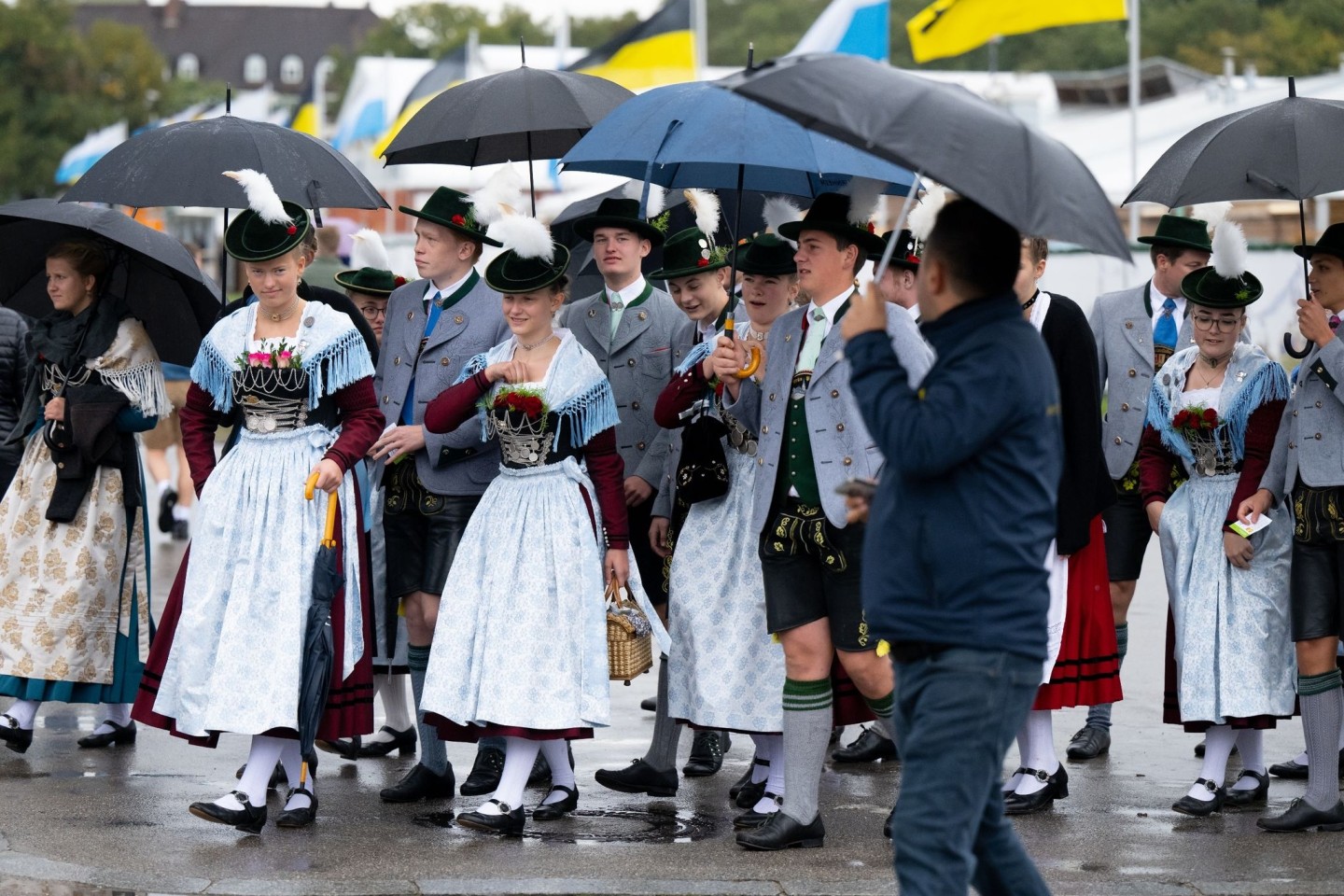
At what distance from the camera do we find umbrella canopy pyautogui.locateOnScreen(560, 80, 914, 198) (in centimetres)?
595

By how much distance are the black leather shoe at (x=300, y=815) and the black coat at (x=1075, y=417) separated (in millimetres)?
2608

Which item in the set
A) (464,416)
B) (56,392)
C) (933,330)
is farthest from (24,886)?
(933,330)

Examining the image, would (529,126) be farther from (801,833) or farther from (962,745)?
(962,745)

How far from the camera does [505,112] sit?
6988 millimetres

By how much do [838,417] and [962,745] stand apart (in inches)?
76.7

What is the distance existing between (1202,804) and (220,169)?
4060mm

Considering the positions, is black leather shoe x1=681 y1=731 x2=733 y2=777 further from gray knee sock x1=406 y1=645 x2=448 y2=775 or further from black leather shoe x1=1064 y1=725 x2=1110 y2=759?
black leather shoe x1=1064 y1=725 x2=1110 y2=759

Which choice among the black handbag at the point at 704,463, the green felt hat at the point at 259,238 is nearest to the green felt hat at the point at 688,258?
the black handbag at the point at 704,463

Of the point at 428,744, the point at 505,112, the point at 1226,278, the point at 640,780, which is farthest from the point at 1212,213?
the point at 428,744

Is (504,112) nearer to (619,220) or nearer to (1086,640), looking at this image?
(619,220)

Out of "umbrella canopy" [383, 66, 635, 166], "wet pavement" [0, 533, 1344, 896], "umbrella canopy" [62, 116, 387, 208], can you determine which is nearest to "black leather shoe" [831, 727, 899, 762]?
"wet pavement" [0, 533, 1344, 896]

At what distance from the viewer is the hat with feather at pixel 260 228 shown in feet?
20.0

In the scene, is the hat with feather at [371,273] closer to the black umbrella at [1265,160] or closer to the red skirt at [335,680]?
the red skirt at [335,680]

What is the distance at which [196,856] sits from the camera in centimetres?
562
